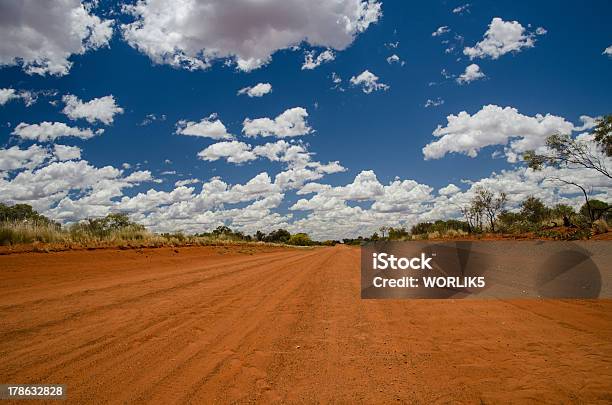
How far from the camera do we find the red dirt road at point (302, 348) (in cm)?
381

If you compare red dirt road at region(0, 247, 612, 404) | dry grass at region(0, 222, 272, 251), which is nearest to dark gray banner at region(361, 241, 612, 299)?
red dirt road at region(0, 247, 612, 404)

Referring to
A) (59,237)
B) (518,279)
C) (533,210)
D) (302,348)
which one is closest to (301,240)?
(533,210)

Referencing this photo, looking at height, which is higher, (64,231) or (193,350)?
(64,231)

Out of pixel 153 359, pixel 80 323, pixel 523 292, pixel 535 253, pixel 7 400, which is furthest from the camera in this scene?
pixel 535 253

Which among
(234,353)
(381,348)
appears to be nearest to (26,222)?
(234,353)

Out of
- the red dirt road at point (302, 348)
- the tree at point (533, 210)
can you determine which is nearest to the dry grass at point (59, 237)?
the red dirt road at point (302, 348)

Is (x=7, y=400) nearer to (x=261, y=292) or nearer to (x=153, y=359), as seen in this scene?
(x=153, y=359)

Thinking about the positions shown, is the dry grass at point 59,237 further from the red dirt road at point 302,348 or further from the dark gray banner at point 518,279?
the dark gray banner at point 518,279

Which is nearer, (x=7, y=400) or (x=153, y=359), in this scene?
(x=7, y=400)

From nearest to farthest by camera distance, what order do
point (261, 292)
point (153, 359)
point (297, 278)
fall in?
1. point (153, 359)
2. point (261, 292)
3. point (297, 278)

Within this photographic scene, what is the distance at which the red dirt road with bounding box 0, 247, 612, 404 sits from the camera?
12.5 feet

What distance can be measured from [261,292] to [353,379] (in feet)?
17.5

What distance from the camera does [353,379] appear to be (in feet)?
13.4

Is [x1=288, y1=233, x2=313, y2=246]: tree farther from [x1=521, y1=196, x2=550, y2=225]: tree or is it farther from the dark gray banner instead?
the dark gray banner
